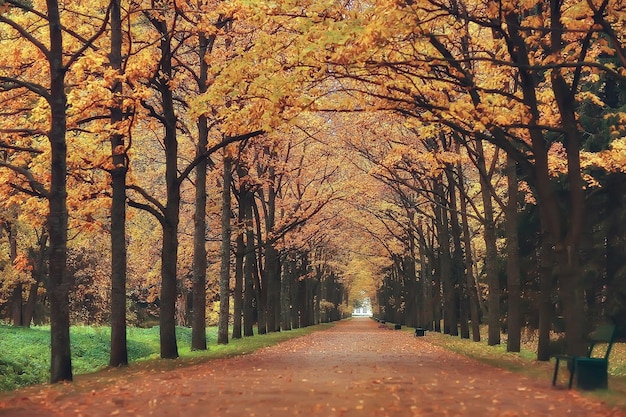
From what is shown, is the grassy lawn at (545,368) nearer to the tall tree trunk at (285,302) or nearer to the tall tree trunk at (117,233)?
the tall tree trunk at (117,233)

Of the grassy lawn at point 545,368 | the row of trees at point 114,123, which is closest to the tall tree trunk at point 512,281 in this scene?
the grassy lawn at point 545,368

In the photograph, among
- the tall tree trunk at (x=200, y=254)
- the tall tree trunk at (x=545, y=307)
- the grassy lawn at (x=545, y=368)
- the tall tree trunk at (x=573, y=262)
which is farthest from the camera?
the tall tree trunk at (x=200, y=254)

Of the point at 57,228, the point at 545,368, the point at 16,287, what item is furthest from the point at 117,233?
the point at 16,287

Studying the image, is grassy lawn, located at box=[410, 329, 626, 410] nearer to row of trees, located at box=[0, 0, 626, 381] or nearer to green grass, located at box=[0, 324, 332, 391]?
row of trees, located at box=[0, 0, 626, 381]

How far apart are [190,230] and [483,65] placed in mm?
33294

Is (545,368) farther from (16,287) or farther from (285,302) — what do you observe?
(285,302)

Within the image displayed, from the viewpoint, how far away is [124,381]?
44.0 feet

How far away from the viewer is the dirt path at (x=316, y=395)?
9.21m

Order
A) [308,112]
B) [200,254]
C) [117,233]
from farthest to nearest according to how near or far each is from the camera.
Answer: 1. [200,254]
2. [308,112]
3. [117,233]

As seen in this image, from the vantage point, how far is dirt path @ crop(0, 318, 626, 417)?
30.2ft

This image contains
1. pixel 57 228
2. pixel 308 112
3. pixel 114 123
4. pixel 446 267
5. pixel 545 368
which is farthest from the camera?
pixel 446 267

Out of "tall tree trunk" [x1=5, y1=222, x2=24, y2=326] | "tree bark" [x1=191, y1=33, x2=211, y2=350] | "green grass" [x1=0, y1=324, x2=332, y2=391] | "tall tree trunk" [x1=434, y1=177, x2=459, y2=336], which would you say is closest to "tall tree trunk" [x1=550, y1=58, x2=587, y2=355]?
"green grass" [x1=0, y1=324, x2=332, y2=391]

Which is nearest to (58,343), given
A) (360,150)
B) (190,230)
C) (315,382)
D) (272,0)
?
(315,382)

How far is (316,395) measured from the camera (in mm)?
10984
